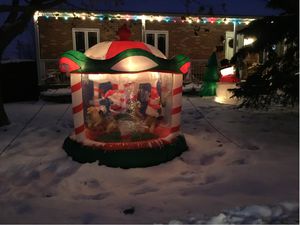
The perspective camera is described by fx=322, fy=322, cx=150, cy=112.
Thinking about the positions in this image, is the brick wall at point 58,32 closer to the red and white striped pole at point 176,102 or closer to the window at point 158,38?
the window at point 158,38

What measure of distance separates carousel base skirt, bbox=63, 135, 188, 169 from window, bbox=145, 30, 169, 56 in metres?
12.0

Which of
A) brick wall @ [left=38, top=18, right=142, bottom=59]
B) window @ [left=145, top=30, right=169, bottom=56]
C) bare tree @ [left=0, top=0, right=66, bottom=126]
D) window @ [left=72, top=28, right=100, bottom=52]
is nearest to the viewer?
bare tree @ [left=0, top=0, right=66, bottom=126]

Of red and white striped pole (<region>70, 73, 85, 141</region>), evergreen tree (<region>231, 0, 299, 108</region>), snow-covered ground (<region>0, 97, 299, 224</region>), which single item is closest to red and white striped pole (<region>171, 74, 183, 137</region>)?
snow-covered ground (<region>0, 97, 299, 224</region>)

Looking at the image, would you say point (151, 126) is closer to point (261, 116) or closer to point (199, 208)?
point (199, 208)

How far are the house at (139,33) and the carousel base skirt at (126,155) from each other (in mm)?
9253

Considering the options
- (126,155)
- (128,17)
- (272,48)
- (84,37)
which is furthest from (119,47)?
(84,37)

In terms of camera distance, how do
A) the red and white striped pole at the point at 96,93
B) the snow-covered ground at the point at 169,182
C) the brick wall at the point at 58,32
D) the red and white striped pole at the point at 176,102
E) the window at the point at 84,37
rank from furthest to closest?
1. the window at the point at 84,37
2. the brick wall at the point at 58,32
3. the red and white striped pole at the point at 96,93
4. the red and white striped pole at the point at 176,102
5. the snow-covered ground at the point at 169,182

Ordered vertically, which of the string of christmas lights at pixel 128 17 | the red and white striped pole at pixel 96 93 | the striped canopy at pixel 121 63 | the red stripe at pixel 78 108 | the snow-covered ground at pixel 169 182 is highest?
the string of christmas lights at pixel 128 17

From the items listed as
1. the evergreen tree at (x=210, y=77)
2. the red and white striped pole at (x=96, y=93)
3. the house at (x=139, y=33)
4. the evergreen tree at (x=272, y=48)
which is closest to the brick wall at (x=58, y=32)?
the house at (x=139, y=33)

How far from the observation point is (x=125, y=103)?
686 centimetres

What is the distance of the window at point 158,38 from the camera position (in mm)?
17328

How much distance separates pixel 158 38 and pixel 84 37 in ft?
13.0

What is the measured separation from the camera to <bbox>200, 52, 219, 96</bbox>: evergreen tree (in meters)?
13.4

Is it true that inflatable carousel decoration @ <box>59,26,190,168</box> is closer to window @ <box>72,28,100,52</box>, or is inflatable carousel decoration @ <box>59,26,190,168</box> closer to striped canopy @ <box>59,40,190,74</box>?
striped canopy @ <box>59,40,190,74</box>
